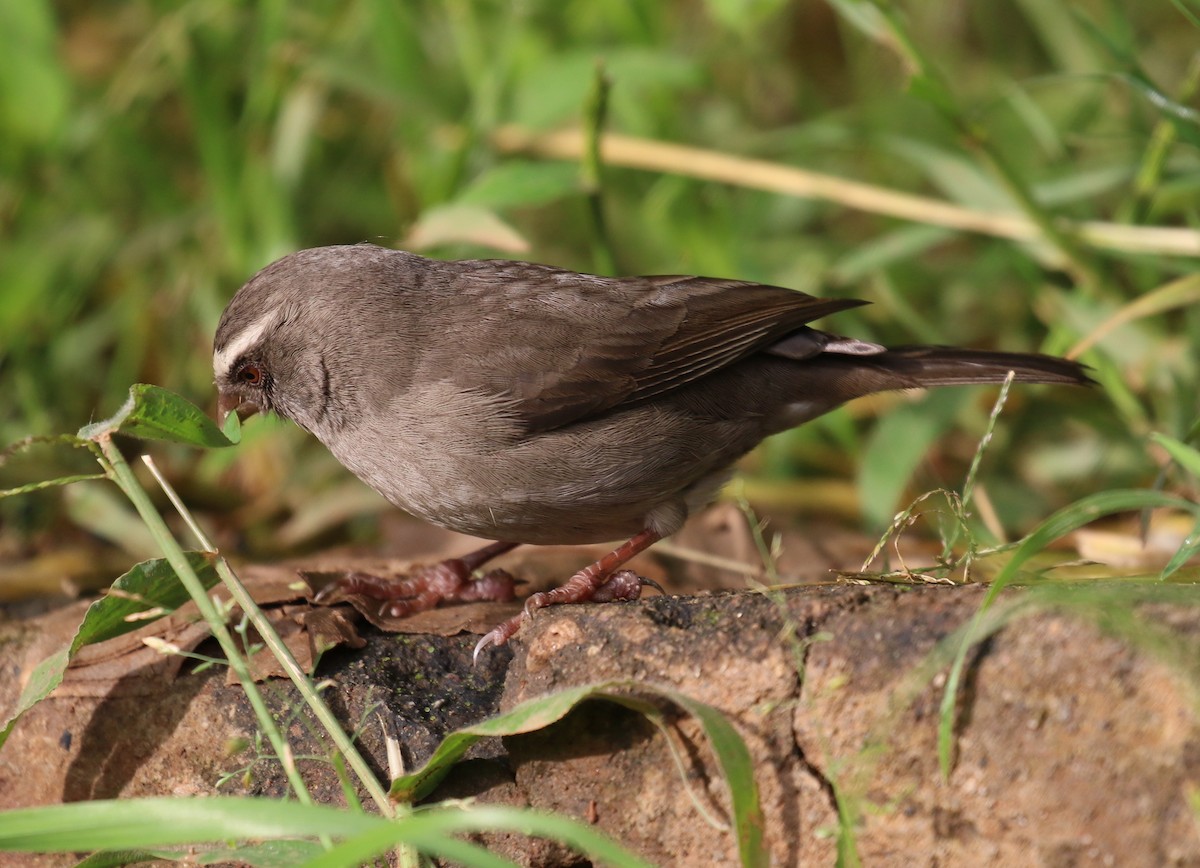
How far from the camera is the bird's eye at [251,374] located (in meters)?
4.41

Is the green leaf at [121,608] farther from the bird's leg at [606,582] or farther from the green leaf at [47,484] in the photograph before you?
the bird's leg at [606,582]

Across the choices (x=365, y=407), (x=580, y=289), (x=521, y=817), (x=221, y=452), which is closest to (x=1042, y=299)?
(x=580, y=289)

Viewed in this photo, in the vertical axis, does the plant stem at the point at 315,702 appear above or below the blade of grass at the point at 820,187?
below

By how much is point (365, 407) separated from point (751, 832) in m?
2.10

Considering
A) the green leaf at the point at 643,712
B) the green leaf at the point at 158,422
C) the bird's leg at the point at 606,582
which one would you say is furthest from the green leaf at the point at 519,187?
the green leaf at the point at 643,712

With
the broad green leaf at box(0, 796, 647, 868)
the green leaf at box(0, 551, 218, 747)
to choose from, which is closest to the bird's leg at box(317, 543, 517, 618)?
the green leaf at box(0, 551, 218, 747)

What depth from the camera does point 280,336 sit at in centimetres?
435

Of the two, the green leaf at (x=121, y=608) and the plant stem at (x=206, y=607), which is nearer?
the plant stem at (x=206, y=607)

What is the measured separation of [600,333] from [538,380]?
0.33 meters

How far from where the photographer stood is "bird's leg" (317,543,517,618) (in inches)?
162

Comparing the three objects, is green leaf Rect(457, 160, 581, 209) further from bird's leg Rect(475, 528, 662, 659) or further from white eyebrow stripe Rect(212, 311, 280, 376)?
bird's leg Rect(475, 528, 662, 659)

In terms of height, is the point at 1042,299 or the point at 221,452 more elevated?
the point at 1042,299

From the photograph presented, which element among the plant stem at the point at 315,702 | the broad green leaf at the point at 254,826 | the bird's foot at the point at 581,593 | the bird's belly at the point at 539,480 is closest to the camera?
the broad green leaf at the point at 254,826

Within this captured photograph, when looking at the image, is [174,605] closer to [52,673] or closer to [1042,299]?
[52,673]
